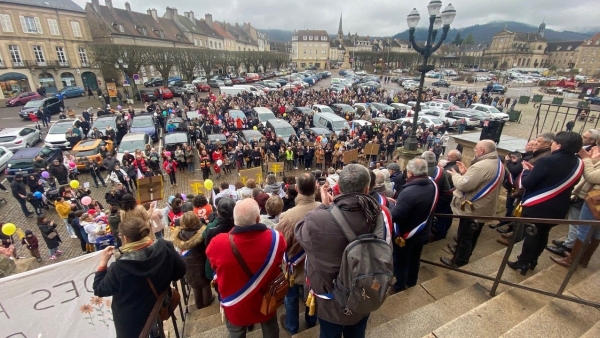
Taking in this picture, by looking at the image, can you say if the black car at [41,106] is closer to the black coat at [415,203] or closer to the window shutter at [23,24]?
the window shutter at [23,24]

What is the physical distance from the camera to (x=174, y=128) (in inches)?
711

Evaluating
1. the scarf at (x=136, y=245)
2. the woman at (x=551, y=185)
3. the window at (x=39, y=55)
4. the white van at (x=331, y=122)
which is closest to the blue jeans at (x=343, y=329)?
the scarf at (x=136, y=245)

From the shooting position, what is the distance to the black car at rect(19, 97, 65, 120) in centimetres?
2289

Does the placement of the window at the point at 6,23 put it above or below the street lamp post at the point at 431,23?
above

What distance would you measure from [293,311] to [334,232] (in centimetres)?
169

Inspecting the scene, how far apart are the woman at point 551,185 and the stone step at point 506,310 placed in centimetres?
29

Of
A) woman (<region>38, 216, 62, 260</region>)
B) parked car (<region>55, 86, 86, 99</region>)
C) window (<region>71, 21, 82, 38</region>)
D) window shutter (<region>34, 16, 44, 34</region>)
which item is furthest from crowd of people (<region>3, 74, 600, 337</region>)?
window (<region>71, 21, 82, 38</region>)

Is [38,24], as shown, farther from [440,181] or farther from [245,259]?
[440,181]

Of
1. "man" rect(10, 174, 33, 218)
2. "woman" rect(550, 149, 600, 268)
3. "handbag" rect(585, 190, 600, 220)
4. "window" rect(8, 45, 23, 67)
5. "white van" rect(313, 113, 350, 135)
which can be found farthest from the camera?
"window" rect(8, 45, 23, 67)

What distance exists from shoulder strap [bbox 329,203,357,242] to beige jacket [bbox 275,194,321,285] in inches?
35.5

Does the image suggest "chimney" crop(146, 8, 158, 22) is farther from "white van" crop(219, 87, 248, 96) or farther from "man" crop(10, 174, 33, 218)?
"man" crop(10, 174, 33, 218)

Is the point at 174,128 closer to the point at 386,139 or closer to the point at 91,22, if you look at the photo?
the point at 386,139

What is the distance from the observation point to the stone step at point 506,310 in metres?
2.64

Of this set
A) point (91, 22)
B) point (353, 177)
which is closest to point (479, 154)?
point (353, 177)
